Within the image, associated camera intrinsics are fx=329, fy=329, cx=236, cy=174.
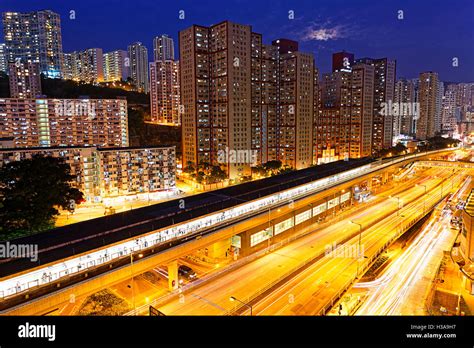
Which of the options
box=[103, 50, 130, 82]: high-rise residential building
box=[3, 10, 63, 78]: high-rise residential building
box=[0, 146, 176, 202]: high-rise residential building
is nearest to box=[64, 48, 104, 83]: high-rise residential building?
box=[103, 50, 130, 82]: high-rise residential building

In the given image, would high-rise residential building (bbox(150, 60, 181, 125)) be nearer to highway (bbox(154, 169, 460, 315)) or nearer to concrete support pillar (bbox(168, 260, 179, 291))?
highway (bbox(154, 169, 460, 315))

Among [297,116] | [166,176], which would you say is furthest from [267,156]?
[166,176]

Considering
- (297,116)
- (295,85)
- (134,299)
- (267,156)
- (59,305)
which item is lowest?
(134,299)

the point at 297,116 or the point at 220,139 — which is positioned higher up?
the point at 297,116

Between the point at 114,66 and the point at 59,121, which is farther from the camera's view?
the point at 114,66

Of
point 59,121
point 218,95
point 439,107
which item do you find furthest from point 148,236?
point 439,107

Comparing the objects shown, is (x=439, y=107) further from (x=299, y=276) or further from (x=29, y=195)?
(x=29, y=195)
